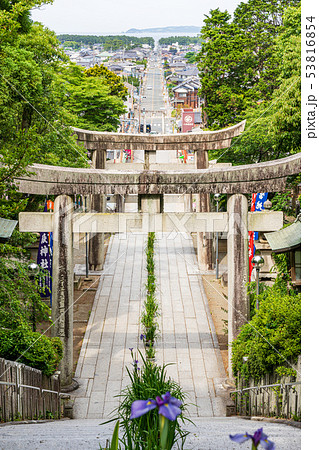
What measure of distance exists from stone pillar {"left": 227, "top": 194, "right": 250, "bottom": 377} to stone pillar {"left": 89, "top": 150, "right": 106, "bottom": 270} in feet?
27.9

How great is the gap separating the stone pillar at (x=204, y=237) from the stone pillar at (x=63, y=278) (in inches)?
341

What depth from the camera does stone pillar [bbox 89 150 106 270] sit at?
62.8 feet

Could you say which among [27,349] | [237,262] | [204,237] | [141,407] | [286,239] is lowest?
[27,349]

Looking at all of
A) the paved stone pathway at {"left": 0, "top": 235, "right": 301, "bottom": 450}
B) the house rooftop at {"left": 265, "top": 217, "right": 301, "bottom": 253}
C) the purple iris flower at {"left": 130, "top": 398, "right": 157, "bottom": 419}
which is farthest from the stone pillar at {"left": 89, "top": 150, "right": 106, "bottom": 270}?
the purple iris flower at {"left": 130, "top": 398, "right": 157, "bottom": 419}

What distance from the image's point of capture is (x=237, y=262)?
11719mm

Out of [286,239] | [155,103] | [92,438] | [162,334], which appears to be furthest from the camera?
[155,103]

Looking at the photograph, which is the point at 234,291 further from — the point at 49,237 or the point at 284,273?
the point at 49,237

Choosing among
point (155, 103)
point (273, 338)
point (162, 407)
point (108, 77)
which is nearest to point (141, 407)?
point (162, 407)

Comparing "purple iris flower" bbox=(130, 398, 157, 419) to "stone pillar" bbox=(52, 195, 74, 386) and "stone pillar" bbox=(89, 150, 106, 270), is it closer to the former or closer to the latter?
"stone pillar" bbox=(52, 195, 74, 386)

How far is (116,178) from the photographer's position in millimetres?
11305

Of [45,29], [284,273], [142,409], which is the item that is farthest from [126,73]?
[142,409]

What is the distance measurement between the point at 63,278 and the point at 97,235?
8080mm

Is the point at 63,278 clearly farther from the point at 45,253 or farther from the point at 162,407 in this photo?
the point at 162,407

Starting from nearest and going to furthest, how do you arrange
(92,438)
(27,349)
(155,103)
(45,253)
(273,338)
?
1. (92,438)
2. (273,338)
3. (27,349)
4. (45,253)
5. (155,103)
